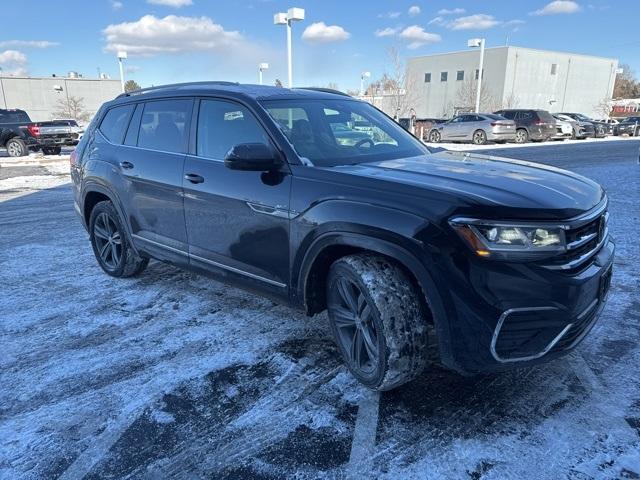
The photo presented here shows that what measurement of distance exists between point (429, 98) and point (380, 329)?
203ft

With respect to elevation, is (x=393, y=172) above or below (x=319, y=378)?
above

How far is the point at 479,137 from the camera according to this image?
75.2ft

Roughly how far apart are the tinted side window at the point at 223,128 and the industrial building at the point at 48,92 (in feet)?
169

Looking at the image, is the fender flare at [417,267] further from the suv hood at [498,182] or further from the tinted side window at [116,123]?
the tinted side window at [116,123]

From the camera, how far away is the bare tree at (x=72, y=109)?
161ft

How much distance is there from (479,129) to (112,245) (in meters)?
20.8

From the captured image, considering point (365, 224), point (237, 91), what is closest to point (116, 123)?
point (237, 91)

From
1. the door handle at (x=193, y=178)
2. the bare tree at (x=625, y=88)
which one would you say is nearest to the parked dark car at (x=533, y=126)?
the door handle at (x=193, y=178)

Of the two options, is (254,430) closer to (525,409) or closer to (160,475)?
(160,475)

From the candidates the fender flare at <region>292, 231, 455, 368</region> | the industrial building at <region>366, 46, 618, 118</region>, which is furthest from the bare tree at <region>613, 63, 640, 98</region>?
the fender flare at <region>292, 231, 455, 368</region>

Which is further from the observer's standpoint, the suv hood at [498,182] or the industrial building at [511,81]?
the industrial building at [511,81]

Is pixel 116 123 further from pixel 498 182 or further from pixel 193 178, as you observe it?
pixel 498 182

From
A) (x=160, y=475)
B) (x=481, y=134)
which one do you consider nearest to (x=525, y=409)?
(x=160, y=475)

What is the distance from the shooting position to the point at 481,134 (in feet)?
74.5
